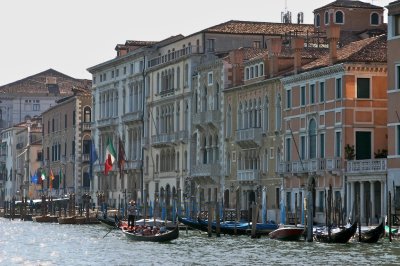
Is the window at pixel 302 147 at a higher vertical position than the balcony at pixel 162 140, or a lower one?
lower

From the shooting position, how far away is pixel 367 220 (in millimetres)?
51875

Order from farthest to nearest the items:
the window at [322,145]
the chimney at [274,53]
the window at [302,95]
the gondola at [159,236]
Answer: the chimney at [274,53] → the window at [302,95] → the window at [322,145] → the gondola at [159,236]

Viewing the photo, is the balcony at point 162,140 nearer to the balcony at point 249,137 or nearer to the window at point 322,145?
the balcony at point 249,137

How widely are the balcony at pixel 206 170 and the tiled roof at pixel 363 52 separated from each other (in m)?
10.8

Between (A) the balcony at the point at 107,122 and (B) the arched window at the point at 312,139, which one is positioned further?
(A) the balcony at the point at 107,122

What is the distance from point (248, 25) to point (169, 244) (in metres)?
25.3

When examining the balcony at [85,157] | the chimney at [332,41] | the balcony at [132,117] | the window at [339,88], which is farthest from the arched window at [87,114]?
the window at [339,88]

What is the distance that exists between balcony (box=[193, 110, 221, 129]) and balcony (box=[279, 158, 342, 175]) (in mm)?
7625

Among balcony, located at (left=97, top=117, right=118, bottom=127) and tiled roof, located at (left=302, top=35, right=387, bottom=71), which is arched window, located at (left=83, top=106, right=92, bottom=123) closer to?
balcony, located at (left=97, top=117, right=118, bottom=127)

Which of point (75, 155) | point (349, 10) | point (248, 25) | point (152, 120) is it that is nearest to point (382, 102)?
point (349, 10)

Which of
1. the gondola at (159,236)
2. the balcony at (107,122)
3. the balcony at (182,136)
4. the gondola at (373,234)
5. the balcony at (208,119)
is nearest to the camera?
the gondola at (373,234)

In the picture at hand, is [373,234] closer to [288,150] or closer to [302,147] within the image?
[302,147]

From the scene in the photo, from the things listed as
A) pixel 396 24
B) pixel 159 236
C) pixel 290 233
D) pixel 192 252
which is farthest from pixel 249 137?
pixel 192 252

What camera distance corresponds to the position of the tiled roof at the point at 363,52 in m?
54.6
